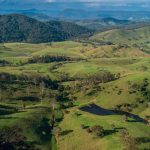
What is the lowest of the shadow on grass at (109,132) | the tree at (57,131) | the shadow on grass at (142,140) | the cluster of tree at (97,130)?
the tree at (57,131)

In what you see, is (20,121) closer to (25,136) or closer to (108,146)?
(25,136)

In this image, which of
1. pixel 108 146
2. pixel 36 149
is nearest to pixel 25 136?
pixel 36 149

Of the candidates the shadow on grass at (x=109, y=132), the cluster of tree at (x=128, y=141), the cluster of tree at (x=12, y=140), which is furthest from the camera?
the shadow on grass at (x=109, y=132)

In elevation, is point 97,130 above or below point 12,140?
above

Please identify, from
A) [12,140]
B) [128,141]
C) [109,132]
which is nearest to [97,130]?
[109,132]

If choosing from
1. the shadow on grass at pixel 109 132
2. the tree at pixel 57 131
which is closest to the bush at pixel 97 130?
the shadow on grass at pixel 109 132

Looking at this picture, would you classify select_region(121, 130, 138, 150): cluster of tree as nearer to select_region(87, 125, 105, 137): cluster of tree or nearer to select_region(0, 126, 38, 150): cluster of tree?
select_region(87, 125, 105, 137): cluster of tree

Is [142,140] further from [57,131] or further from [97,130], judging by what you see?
[57,131]

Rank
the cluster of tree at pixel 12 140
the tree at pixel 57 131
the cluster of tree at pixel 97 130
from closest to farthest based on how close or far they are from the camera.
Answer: the cluster of tree at pixel 12 140
the cluster of tree at pixel 97 130
the tree at pixel 57 131

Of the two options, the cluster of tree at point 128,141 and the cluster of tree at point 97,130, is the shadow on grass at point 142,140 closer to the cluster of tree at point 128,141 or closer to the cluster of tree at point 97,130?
the cluster of tree at point 128,141

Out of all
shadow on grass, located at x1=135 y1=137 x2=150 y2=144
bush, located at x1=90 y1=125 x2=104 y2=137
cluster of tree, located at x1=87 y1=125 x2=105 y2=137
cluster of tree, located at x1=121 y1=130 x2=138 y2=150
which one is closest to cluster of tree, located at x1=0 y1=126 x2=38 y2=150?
cluster of tree, located at x1=87 y1=125 x2=105 y2=137

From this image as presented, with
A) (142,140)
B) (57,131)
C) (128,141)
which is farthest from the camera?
(57,131)

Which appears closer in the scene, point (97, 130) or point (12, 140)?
point (12, 140)

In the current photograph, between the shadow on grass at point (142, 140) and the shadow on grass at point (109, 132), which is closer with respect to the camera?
the shadow on grass at point (142, 140)
